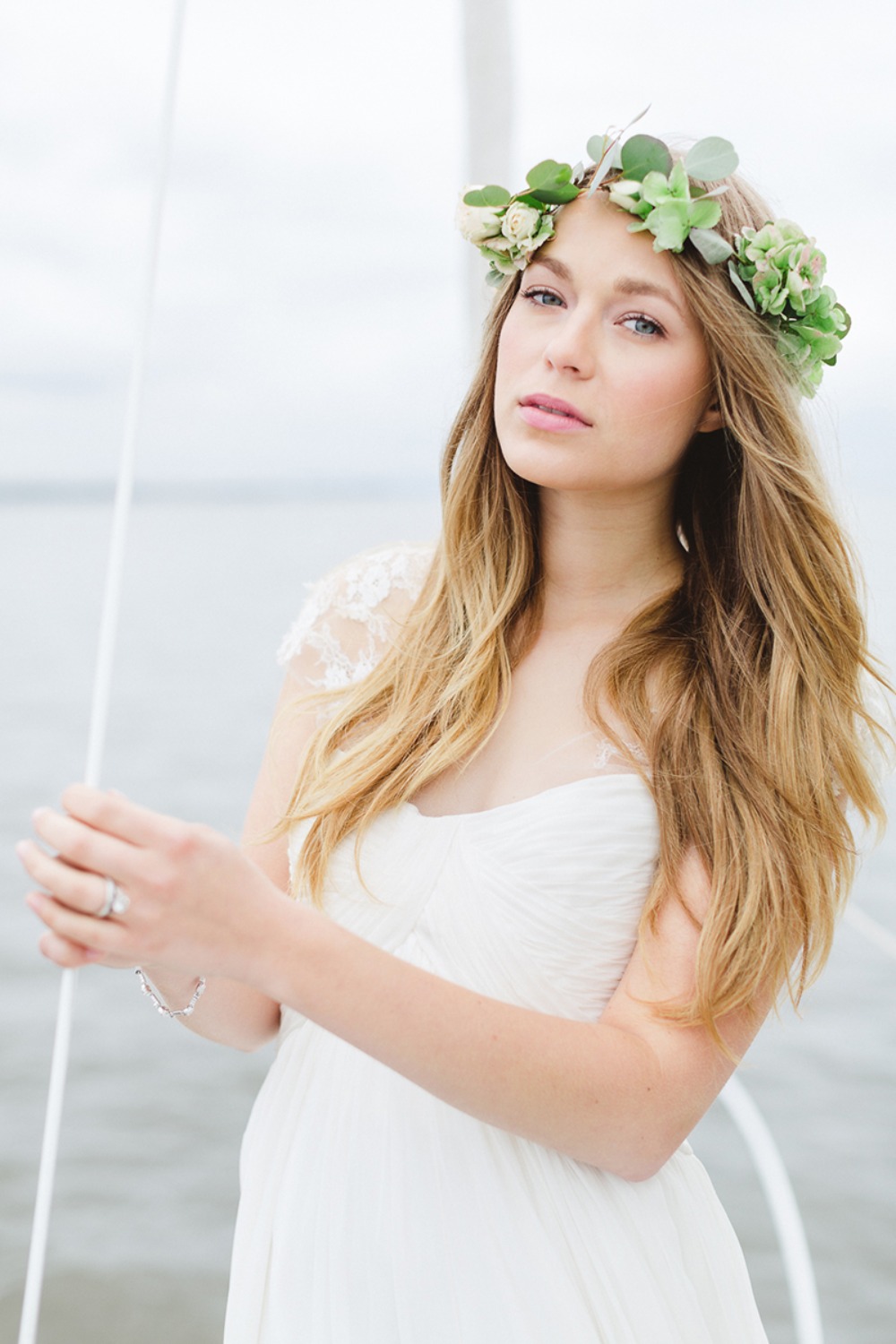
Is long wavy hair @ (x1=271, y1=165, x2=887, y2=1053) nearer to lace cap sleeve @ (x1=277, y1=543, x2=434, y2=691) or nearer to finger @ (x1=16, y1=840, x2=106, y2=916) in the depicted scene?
lace cap sleeve @ (x1=277, y1=543, x2=434, y2=691)

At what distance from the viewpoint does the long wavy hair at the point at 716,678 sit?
127 centimetres

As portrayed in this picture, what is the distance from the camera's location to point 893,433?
282 cm

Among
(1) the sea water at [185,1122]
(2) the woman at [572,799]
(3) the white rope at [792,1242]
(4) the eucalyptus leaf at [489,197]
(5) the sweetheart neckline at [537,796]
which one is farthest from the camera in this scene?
(1) the sea water at [185,1122]

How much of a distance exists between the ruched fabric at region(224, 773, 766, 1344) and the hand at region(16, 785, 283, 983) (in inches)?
17.3

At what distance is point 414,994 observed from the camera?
994 millimetres

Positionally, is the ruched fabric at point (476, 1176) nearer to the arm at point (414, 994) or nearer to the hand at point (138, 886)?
the arm at point (414, 994)

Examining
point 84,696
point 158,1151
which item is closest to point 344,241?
point 84,696

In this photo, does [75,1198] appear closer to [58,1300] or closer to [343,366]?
[58,1300]

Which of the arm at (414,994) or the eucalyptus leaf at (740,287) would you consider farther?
the eucalyptus leaf at (740,287)

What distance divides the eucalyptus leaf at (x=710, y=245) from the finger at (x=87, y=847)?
0.91 m

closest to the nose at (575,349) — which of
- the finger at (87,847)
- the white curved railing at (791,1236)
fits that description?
the finger at (87,847)

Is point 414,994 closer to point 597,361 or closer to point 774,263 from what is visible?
point 597,361

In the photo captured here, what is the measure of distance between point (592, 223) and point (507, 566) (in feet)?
1.28

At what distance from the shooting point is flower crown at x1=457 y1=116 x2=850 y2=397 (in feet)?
4.45
